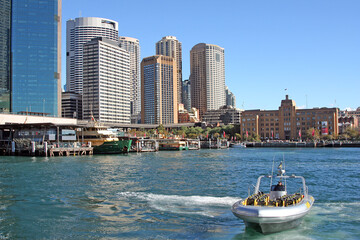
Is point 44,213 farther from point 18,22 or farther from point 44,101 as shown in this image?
point 18,22

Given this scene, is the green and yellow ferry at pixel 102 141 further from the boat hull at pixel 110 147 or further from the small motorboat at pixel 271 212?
the small motorboat at pixel 271 212

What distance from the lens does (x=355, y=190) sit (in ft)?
134

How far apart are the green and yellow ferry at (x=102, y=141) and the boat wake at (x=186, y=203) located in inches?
3034

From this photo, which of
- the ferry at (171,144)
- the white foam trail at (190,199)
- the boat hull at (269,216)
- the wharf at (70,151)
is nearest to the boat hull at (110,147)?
the wharf at (70,151)

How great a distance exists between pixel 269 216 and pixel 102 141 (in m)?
97.4

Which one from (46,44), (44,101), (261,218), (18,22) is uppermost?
(18,22)

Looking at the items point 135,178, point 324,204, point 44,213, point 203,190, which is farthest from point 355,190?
point 44,213

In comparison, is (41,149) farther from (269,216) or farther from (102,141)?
(269,216)

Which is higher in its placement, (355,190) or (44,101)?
(44,101)

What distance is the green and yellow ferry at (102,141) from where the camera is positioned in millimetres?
113562

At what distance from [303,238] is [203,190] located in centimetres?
1769

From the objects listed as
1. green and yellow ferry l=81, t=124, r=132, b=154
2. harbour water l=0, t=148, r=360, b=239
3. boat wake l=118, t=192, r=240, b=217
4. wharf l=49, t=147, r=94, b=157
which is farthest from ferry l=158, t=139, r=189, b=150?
boat wake l=118, t=192, r=240, b=217

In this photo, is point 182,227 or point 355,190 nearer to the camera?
point 182,227

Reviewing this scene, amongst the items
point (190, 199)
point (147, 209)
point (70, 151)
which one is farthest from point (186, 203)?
point (70, 151)
